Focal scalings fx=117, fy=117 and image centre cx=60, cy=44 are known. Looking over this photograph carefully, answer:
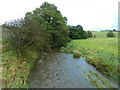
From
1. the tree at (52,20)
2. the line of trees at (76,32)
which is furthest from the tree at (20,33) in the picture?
the line of trees at (76,32)

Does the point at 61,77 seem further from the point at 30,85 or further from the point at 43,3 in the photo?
the point at 43,3

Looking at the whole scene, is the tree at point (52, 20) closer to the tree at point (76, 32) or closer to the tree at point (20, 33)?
the tree at point (20, 33)

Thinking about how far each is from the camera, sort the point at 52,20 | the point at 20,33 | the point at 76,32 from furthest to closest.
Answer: the point at 76,32
the point at 52,20
the point at 20,33

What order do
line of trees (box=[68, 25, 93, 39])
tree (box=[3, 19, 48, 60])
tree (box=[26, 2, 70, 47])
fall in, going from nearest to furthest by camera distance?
tree (box=[3, 19, 48, 60]) → tree (box=[26, 2, 70, 47]) → line of trees (box=[68, 25, 93, 39])

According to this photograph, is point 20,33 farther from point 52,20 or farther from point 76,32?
point 76,32

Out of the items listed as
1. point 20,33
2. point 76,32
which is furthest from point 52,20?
point 76,32

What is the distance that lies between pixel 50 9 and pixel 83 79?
101 feet

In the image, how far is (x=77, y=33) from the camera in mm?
68125

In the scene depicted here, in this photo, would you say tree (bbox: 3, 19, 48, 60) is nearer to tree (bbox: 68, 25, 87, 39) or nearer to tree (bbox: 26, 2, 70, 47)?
tree (bbox: 26, 2, 70, 47)

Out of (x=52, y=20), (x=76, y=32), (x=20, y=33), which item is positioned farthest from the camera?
(x=76, y=32)

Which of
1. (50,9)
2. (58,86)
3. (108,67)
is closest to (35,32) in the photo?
(58,86)

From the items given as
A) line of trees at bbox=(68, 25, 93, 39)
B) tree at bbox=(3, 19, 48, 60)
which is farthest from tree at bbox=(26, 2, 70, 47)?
line of trees at bbox=(68, 25, 93, 39)

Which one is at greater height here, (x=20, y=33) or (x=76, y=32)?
(x=76, y=32)

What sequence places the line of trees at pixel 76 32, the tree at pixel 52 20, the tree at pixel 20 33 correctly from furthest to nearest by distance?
the line of trees at pixel 76 32, the tree at pixel 52 20, the tree at pixel 20 33
